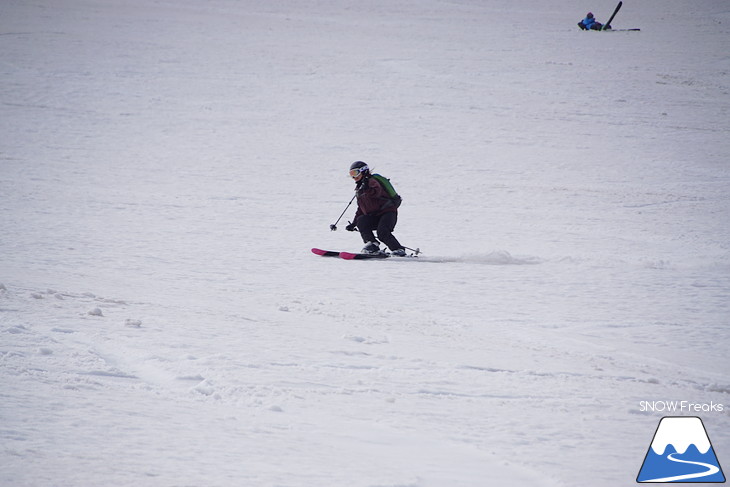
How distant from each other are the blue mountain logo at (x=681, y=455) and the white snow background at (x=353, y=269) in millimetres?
111

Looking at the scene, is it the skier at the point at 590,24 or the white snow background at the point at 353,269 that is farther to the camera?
the skier at the point at 590,24

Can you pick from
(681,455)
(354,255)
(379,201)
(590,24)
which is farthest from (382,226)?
(590,24)

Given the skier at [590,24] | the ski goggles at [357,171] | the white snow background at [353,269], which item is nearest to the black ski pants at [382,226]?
the white snow background at [353,269]

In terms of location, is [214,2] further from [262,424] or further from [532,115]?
[262,424]

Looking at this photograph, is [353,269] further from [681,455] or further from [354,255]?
[681,455]

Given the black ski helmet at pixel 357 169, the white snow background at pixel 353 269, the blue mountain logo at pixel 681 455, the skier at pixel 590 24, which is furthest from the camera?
the skier at pixel 590 24

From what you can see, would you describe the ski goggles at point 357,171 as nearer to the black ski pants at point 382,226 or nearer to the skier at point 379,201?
the skier at point 379,201

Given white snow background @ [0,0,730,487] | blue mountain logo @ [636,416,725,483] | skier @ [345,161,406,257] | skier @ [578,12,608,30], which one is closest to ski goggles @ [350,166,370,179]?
skier @ [345,161,406,257]

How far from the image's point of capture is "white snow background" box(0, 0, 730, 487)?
3.86 m

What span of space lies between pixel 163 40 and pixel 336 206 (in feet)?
67.3

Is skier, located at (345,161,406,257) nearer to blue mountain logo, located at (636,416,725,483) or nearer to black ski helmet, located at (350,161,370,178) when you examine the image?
black ski helmet, located at (350,161,370,178)

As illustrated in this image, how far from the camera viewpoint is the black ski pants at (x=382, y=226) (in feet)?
31.0

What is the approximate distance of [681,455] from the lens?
12.7 ft

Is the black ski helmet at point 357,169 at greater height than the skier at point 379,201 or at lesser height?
greater
